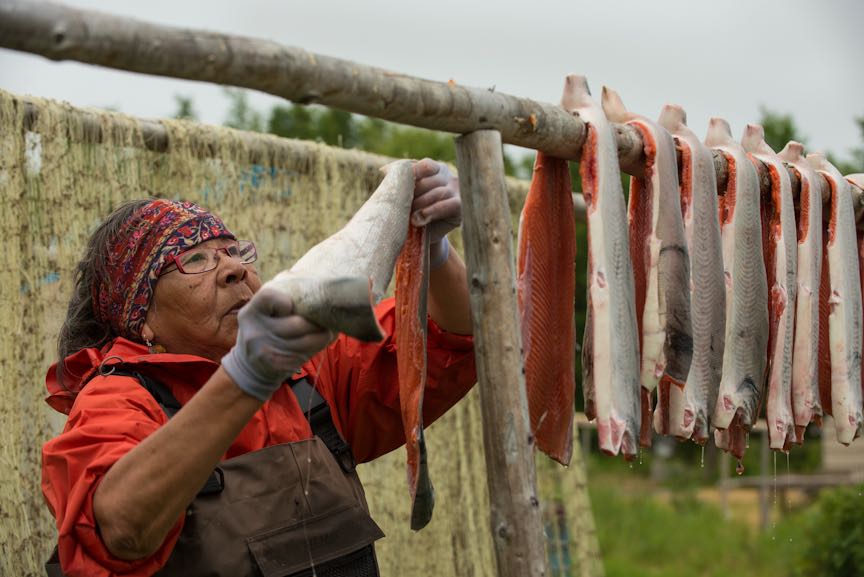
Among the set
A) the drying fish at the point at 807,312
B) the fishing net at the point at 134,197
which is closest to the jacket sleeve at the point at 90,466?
the fishing net at the point at 134,197

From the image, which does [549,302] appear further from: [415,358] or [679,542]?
[679,542]

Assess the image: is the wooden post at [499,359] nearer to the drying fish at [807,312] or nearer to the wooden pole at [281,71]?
the wooden pole at [281,71]

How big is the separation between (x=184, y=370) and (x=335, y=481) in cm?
46

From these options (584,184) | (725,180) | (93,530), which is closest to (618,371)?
(584,184)

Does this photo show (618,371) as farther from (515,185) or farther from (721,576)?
(721,576)

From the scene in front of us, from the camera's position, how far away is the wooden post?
88.3 inches

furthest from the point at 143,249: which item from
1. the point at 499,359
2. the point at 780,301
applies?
the point at 780,301

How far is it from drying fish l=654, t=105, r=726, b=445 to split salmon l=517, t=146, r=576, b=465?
13.0 inches

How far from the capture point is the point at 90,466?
213cm

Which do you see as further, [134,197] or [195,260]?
[134,197]

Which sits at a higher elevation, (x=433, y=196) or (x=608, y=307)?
(x=433, y=196)

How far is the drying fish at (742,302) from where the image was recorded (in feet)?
9.64

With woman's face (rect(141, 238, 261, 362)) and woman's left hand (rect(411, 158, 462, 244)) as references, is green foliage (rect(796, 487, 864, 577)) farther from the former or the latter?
woman's face (rect(141, 238, 261, 362))

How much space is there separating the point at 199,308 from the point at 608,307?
3.27 ft
